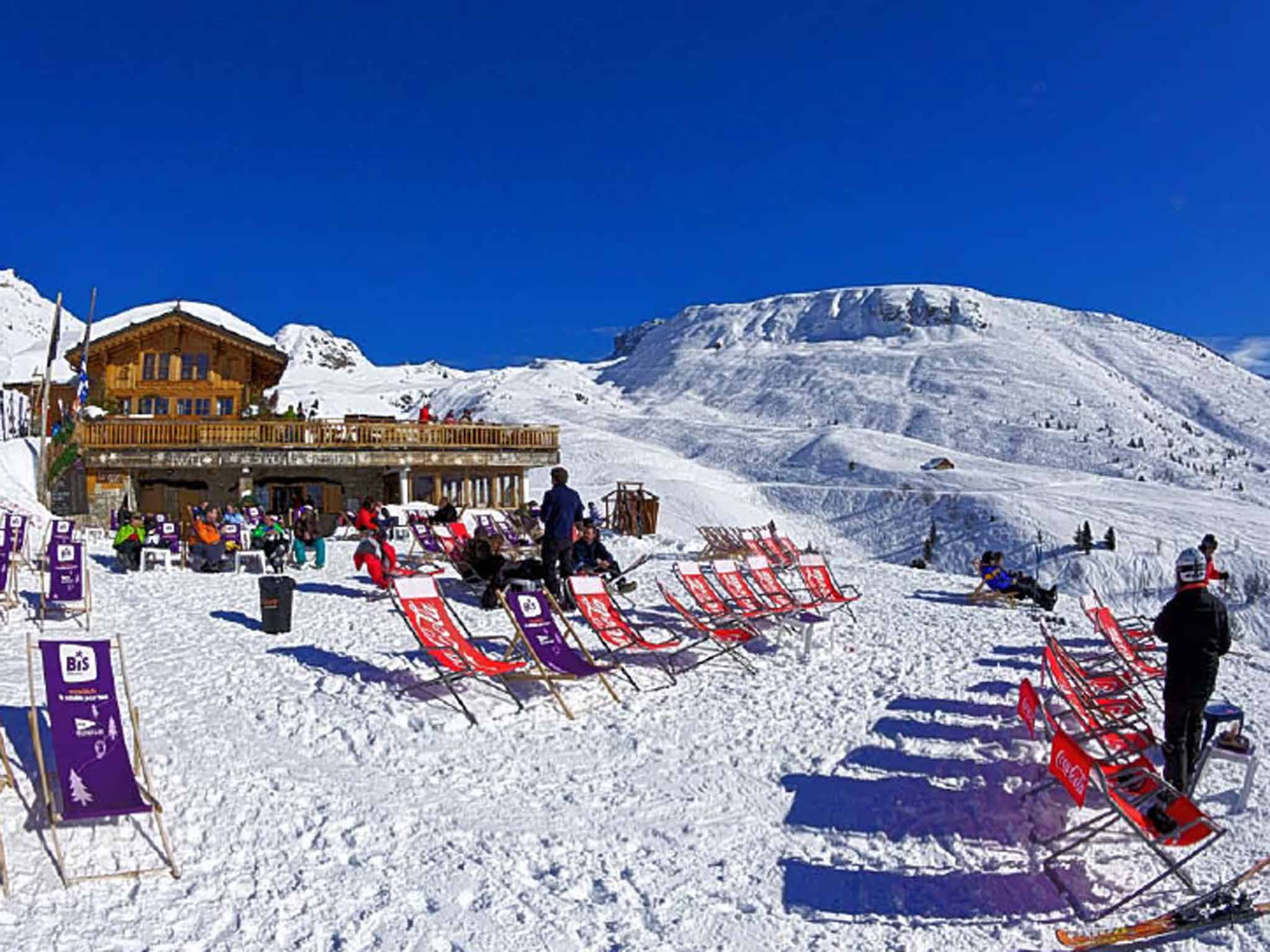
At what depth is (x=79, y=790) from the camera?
13.7 ft

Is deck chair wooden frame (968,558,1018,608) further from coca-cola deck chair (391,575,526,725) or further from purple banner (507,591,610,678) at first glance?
coca-cola deck chair (391,575,526,725)

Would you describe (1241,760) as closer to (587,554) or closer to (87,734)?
(87,734)

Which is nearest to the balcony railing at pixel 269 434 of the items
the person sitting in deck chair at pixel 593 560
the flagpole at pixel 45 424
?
the flagpole at pixel 45 424

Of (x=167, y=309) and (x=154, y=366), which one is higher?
(x=167, y=309)

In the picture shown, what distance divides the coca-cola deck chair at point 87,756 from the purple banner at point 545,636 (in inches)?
108

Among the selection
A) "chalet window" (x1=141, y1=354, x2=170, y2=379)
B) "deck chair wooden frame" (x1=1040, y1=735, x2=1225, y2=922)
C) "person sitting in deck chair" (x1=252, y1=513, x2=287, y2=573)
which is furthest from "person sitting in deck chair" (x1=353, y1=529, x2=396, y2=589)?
"chalet window" (x1=141, y1=354, x2=170, y2=379)

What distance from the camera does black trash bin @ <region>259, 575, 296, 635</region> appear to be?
8.70m

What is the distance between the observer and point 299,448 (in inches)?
823

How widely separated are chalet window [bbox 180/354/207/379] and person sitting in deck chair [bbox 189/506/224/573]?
14459 mm

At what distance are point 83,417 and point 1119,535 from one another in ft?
93.6

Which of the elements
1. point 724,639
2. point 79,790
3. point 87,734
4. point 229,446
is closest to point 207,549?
point 229,446

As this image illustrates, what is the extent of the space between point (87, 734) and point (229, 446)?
17.7 m

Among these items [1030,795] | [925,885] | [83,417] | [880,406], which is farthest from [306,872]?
[880,406]

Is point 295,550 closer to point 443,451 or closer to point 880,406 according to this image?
point 443,451
